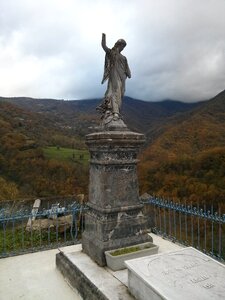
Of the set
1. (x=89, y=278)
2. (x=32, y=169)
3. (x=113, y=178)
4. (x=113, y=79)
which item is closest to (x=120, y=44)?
(x=113, y=79)

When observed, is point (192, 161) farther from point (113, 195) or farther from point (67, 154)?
point (113, 195)

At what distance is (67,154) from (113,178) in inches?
1253

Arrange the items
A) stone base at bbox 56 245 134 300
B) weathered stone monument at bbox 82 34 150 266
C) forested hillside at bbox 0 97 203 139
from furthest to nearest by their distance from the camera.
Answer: forested hillside at bbox 0 97 203 139 → weathered stone monument at bbox 82 34 150 266 → stone base at bbox 56 245 134 300

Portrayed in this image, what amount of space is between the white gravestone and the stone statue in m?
2.63

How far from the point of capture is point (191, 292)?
3594 mm

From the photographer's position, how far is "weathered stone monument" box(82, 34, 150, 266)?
5398 millimetres

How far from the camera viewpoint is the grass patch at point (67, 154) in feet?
116

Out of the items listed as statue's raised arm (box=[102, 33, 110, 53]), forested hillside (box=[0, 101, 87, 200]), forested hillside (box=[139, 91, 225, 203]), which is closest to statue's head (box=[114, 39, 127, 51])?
statue's raised arm (box=[102, 33, 110, 53])

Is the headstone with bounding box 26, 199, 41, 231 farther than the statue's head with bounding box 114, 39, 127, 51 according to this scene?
Yes

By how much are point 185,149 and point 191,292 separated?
117ft

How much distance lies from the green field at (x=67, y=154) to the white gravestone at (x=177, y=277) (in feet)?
101

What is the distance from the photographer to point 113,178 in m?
5.48

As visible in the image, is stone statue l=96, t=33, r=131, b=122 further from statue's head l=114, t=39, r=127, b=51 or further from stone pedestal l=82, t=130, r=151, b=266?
stone pedestal l=82, t=130, r=151, b=266

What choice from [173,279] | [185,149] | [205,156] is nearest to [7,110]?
[185,149]
